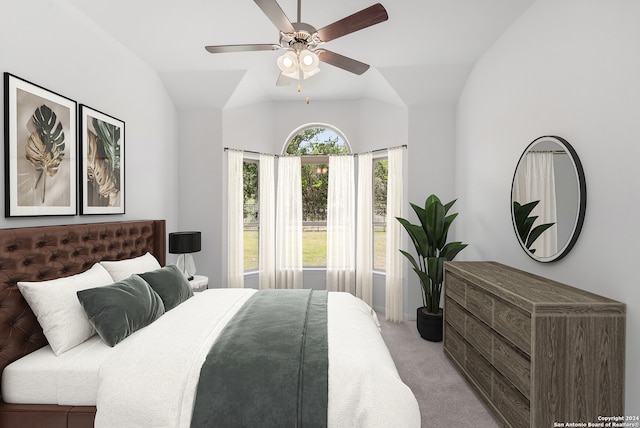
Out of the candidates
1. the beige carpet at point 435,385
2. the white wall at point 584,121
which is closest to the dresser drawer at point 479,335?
the beige carpet at point 435,385

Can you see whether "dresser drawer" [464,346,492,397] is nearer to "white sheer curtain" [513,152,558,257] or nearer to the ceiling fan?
"white sheer curtain" [513,152,558,257]

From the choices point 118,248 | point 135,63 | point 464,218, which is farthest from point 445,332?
point 135,63

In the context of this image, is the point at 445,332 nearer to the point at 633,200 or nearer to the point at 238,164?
the point at 633,200

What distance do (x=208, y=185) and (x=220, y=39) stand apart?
67.7 inches

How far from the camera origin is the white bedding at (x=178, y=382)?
1422 mm

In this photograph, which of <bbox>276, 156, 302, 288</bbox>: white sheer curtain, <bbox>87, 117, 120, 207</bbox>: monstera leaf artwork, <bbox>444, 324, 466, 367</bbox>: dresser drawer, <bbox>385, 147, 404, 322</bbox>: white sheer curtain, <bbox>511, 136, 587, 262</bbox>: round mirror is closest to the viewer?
<bbox>511, 136, 587, 262</bbox>: round mirror

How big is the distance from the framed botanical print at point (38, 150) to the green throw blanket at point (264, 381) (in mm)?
1495

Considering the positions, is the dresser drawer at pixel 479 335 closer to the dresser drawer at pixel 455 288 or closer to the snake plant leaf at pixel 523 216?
the dresser drawer at pixel 455 288

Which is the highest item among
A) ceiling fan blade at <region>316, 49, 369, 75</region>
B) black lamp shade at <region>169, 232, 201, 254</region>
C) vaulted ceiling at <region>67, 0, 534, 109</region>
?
vaulted ceiling at <region>67, 0, 534, 109</region>

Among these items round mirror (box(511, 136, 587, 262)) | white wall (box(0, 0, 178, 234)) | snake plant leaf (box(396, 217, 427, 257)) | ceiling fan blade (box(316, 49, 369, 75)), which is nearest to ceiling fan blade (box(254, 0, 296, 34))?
ceiling fan blade (box(316, 49, 369, 75))

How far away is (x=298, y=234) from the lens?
4359 millimetres

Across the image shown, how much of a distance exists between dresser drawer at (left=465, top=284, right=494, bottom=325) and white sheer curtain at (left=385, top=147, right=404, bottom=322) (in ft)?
4.94

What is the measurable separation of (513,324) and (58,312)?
8.56 feet

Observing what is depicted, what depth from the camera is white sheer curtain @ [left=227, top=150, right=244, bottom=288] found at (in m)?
4.08
